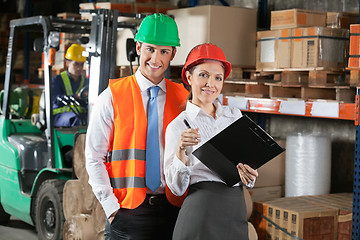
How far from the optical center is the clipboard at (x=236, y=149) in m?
2.54

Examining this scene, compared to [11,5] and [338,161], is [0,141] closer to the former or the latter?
[338,161]

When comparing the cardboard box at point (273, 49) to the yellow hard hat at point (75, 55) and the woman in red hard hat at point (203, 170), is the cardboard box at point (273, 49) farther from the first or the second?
the woman in red hard hat at point (203, 170)

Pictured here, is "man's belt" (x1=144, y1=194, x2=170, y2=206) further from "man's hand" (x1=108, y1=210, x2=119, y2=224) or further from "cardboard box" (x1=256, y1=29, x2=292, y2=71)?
"cardboard box" (x1=256, y1=29, x2=292, y2=71)

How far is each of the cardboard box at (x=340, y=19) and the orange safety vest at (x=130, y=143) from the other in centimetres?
332

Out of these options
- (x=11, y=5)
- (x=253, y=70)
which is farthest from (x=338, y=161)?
(x=11, y=5)

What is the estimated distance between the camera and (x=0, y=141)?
716 cm

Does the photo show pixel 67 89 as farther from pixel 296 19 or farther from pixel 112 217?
pixel 112 217

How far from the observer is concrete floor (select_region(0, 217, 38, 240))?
22.9 feet

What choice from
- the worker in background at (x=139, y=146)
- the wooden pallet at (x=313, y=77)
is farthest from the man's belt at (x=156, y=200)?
the wooden pallet at (x=313, y=77)

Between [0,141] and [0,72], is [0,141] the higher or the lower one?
the lower one

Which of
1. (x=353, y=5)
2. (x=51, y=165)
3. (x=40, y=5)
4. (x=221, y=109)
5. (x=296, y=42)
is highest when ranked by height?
(x=40, y=5)

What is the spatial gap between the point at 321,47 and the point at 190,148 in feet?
10.2

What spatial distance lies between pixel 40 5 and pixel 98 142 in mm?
11233

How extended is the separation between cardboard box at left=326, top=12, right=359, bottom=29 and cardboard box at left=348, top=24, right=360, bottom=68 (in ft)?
3.38
